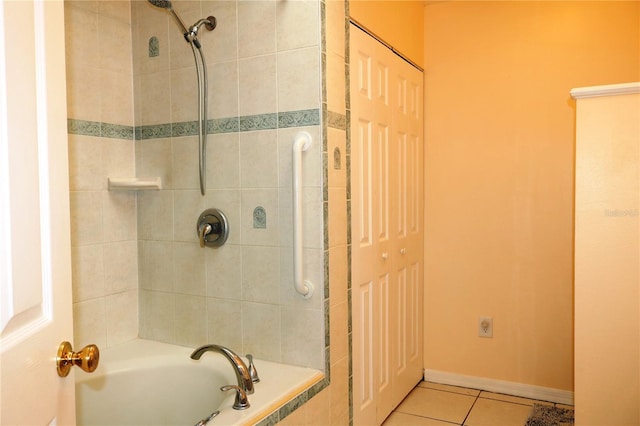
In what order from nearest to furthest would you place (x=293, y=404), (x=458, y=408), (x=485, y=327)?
(x=293, y=404)
(x=458, y=408)
(x=485, y=327)

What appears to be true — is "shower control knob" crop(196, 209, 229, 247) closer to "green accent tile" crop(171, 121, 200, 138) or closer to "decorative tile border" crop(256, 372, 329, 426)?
"green accent tile" crop(171, 121, 200, 138)

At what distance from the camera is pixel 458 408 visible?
9.45ft

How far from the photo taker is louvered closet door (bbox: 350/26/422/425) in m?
2.36

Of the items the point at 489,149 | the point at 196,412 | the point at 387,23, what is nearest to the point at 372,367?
the point at 196,412

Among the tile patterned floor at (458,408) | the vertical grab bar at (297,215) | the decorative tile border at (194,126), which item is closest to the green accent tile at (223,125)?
the decorative tile border at (194,126)

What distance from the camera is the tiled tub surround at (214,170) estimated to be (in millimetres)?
2025

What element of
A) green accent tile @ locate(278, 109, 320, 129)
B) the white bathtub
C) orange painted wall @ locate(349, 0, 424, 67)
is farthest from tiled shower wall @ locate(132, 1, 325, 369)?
orange painted wall @ locate(349, 0, 424, 67)

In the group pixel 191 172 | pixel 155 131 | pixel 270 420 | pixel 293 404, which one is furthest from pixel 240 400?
pixel 155 131

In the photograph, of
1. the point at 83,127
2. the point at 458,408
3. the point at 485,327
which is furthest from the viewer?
the point at 485,327

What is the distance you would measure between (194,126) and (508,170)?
1833 millimetres

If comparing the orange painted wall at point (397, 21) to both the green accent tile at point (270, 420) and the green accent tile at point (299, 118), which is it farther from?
the green accent tile at point (270, 420)

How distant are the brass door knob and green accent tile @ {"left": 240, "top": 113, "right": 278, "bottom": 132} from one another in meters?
1.24

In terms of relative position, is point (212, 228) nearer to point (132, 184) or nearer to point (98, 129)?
point (132, 184)

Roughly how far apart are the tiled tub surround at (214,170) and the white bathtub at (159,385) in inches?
4.6
